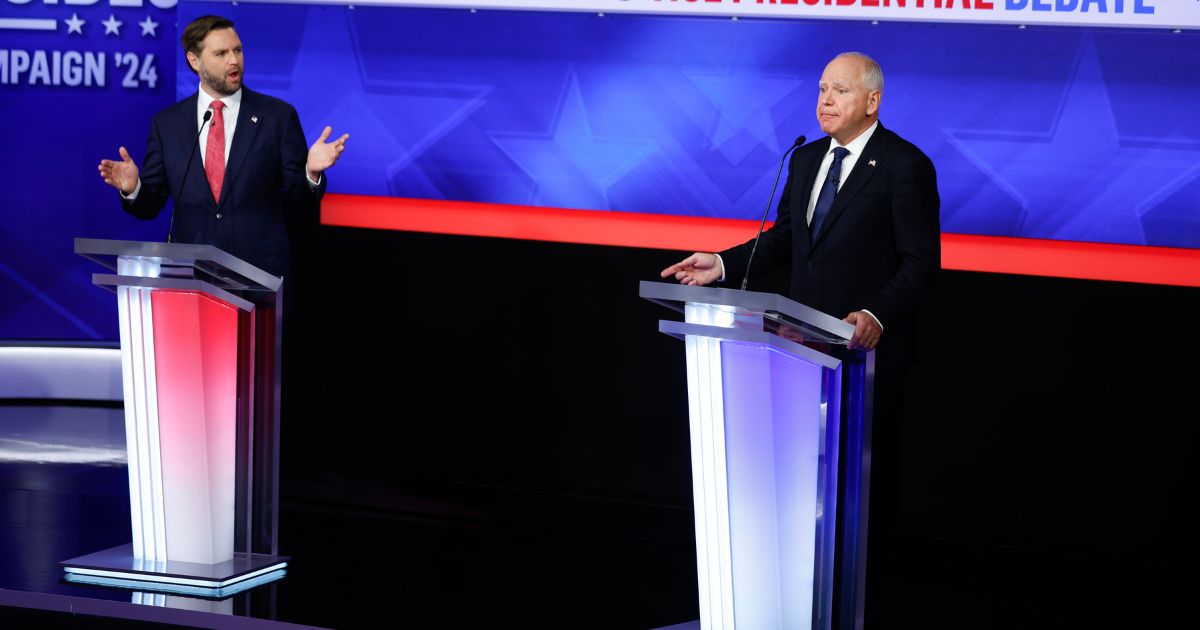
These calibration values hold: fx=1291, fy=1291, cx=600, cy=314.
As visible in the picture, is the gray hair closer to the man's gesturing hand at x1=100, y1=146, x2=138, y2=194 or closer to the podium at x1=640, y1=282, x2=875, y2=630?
the podium at x1=640, y1=282, x2=875, y2=630

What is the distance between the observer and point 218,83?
375 centimetres

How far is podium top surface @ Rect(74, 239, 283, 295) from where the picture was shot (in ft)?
9.89

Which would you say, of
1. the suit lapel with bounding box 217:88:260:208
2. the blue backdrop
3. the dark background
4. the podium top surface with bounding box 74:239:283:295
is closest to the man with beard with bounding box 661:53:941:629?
the dark background

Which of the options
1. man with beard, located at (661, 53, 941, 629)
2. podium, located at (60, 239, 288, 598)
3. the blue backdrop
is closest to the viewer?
man with beard, located at (661, 53, 941, 629)

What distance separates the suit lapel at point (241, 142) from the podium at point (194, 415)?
1.53ft

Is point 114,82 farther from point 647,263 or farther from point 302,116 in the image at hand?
point 647,263

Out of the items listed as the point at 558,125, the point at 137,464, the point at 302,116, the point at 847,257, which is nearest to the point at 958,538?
the point at 847,257

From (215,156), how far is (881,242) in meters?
1.96

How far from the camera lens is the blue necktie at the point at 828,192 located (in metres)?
2.93

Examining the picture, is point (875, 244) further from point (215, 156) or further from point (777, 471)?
point (215, 156)

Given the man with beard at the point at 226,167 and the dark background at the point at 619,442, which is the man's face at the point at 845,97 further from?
the man with beard at the point at 226,167

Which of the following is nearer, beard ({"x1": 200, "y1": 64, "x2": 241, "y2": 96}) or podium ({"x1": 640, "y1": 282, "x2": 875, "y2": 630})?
podium ({"x1": 640, "y1": 282, "x2": 875, "y2": 630})

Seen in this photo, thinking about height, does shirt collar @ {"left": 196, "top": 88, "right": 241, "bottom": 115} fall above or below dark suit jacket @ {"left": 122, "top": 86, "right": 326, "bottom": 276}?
above

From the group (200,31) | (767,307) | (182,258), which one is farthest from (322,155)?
(767,307)
